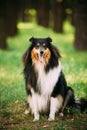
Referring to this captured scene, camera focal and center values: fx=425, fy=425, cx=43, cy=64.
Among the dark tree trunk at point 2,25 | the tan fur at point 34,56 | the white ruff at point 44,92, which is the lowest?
the dark tree trunk at point 2,25

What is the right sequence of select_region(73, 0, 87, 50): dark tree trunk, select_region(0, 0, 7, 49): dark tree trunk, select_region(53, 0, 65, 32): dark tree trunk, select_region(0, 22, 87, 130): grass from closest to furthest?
1. select_region(0, 22, 87, 130): grass
2. select_region(73, 0, 87, 50): dark tree trunk
3. select_region(0, 0, 7, 49): dark tree trunk
4. select_region(53, 0, 65, 32): dark tree trunk

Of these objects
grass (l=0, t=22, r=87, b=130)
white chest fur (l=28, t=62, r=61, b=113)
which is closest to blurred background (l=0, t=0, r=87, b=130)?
grass (l=0, t=22, r=87, b=130)

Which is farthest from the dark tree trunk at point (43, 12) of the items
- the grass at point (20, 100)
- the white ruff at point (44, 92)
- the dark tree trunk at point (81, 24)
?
the white ruff at point (44, 92)

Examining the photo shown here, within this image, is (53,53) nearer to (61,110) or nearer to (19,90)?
(61,110)

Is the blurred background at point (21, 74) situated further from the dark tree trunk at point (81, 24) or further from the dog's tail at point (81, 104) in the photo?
the dog's tail at point (81, 104)

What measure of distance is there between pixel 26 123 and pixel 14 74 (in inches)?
228

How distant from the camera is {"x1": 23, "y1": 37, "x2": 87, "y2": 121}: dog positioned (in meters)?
8.06

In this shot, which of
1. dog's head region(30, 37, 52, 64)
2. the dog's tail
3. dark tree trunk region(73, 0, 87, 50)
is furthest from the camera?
dark tree trunk region(73, 0, 87, 50)

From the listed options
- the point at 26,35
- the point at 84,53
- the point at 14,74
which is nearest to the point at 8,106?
the point at 14,74

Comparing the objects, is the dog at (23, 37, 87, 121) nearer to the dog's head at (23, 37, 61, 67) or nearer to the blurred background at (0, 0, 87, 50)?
the dog's head at (23, 37, 61, 67)

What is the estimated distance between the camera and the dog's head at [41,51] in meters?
7.92

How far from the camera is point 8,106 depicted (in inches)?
371

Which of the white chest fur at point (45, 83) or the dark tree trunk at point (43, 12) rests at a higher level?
the white chest fur at point (45, 83)

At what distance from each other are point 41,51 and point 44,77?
2.04ft
